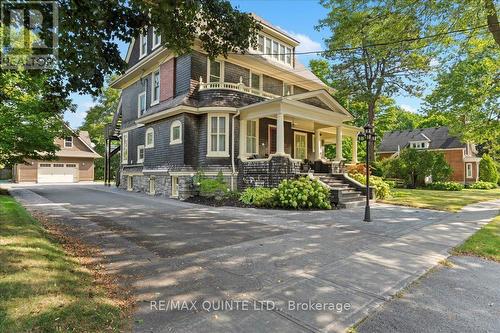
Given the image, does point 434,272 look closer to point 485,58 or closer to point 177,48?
point 177,48

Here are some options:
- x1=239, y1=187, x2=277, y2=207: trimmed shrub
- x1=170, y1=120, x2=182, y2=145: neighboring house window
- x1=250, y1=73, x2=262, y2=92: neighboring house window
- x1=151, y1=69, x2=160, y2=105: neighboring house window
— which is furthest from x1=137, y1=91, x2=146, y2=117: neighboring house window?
x1=239, y1=187, x2=277, y2=207: trimmed shrub

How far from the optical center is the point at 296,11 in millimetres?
11219

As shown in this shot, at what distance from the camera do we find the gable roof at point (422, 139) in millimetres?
35703

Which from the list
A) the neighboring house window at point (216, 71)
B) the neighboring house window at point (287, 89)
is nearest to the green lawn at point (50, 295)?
the neighboring house window at point (216, 71)

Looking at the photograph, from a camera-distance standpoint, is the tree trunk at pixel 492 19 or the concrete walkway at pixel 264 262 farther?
the tree trunk at pixel 492 19

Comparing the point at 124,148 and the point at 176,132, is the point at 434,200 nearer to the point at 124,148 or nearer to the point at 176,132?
the point at 176,132

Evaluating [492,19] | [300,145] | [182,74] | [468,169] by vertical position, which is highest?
[492,19]

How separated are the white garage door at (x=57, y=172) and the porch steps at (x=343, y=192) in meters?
29.4

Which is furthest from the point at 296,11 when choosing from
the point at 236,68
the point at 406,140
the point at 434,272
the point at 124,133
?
the point at 406,140

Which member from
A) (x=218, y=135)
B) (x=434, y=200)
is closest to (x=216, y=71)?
(x=218, y=135)

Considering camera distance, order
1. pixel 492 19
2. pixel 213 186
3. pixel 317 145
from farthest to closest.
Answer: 1. pixel 317 145
2. pixel 213 186
3. pixel 492 19

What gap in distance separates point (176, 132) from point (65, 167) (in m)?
23.1

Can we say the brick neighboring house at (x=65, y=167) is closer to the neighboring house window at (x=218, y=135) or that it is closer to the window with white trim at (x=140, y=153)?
the window with white trim at (x=140, y=153)

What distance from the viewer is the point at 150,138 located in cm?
1770
